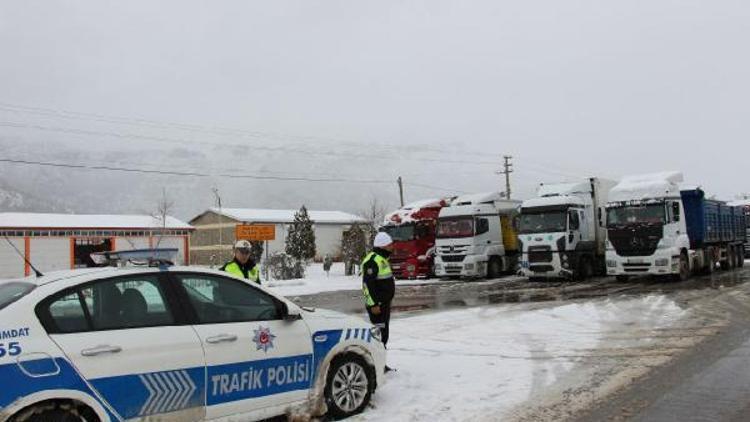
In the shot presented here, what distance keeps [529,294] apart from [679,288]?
4411 millimetres

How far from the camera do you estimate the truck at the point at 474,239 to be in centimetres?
2628

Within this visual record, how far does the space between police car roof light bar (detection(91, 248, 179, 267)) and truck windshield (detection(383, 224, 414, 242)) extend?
74.0 feet

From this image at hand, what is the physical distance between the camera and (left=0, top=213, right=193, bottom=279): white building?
153ft

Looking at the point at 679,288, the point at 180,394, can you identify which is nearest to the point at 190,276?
A: the point at 180,394

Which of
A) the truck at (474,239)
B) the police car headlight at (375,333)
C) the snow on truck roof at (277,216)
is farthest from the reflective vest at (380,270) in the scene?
the snow on truck roof at (277,216)

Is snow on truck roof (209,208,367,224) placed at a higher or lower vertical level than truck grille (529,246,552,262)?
higher

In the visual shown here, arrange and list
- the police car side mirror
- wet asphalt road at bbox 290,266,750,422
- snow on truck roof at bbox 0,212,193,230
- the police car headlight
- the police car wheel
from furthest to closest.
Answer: snow on truck roof at bbox 0,212,193,230 < the police car headlight < wet asphalt road at bbox 290,266,750,422 < the police car wheel < the police car side mirror

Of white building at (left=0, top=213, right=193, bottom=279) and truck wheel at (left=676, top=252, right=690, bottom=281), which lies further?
white building at (left=0, top=213, right=193, bottom=279)

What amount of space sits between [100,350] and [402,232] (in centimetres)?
2405

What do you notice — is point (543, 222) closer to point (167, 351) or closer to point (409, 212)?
point (409, 212)

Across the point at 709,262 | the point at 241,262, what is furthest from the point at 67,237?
the point at 241,262

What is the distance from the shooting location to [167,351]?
4.97 meters

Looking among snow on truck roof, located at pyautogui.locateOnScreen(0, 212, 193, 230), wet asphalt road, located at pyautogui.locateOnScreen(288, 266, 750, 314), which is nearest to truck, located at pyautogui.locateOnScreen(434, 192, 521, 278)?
wet asphalt road, located at pyautogui.locateOnScreen(288, 266, 750, 314)

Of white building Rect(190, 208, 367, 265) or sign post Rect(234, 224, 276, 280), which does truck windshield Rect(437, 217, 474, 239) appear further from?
white building Rect(190, 208, 367, 265)
